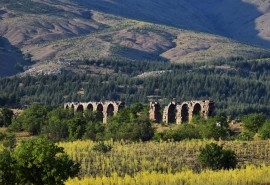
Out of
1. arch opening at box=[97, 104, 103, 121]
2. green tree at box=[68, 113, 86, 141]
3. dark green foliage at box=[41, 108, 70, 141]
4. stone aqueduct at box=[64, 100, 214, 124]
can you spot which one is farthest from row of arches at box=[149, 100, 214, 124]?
green tree at box=[68, 113, 86, 141]

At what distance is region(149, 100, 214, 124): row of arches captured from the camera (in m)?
127

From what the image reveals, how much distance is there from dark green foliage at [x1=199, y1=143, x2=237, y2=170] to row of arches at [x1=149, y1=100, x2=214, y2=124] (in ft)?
187

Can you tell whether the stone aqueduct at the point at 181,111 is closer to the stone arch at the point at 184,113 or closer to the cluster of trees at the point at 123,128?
the stone arch at the point at 184,113

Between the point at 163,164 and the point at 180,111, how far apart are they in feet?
204

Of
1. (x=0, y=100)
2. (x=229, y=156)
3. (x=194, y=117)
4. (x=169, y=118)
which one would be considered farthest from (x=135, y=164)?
(x=0, y=100)

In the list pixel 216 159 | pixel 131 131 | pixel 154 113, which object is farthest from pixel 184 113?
pixel 216 159

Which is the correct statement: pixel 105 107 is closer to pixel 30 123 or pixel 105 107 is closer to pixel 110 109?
pixel 110 109

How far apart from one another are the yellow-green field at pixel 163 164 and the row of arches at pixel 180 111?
146 ft

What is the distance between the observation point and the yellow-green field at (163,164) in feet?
171

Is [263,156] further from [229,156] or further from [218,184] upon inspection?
[218,184]

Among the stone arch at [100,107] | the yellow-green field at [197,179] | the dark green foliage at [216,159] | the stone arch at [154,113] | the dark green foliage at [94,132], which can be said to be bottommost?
the yellow-green field at [197,179]

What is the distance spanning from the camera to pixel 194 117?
120438 millimetres

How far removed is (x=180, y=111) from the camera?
128 meters

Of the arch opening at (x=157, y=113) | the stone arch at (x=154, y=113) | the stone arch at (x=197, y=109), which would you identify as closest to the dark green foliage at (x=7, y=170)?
the stone arch at (x=154, y=113)
